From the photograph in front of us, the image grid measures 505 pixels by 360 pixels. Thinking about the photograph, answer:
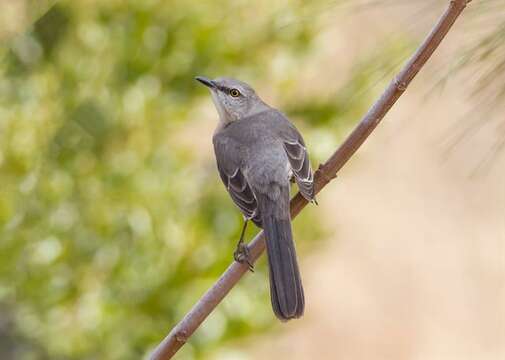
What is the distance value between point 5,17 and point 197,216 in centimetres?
128

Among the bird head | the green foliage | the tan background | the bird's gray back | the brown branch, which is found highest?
the brown branch

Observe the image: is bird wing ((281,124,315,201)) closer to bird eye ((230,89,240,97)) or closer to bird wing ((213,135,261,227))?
bird wing ((213,135,261,227))

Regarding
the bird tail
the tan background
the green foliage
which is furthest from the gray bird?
the tan background

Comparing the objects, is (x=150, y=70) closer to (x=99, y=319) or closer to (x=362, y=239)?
(x=99, y=319)

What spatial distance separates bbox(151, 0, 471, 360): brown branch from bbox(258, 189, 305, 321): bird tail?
0.28m

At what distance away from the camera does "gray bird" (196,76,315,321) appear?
2875mm

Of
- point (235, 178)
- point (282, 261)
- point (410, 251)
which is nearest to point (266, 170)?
point (235, 178)

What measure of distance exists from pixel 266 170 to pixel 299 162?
115 millimetres

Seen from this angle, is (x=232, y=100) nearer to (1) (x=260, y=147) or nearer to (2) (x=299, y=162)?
(1) (x=260, y=147)

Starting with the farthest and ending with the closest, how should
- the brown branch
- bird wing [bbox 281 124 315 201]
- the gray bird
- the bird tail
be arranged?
1. bird wing [bbox 281 124 315 201]
2. the gray bird
3. the bird tail
4. the brown branch

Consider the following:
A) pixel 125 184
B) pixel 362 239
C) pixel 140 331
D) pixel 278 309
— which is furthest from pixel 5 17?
pixel 362 239

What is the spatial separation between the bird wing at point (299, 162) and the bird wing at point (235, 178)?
0.16 m

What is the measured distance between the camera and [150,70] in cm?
495

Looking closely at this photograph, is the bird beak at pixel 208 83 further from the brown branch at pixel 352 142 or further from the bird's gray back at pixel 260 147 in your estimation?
the brown branch at pixel 352 142
